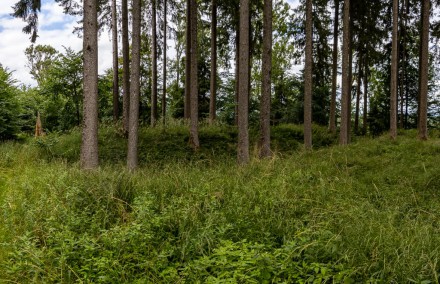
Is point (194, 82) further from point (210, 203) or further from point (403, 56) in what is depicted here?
point (403, 56)

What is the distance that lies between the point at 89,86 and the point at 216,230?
5694 millimetres

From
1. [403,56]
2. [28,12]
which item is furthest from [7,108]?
[403,56]

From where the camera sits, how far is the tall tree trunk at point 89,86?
7926mm

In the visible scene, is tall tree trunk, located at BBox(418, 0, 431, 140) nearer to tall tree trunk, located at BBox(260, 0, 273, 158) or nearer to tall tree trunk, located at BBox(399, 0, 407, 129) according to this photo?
tall tree trunk, located at BBox(260, 0, 273, 158)

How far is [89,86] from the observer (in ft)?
26.2

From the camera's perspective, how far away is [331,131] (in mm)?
18812

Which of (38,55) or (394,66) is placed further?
(38,55)

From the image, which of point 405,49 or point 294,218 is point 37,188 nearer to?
point 294,218

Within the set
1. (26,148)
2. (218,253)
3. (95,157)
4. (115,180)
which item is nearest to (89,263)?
(218,253)

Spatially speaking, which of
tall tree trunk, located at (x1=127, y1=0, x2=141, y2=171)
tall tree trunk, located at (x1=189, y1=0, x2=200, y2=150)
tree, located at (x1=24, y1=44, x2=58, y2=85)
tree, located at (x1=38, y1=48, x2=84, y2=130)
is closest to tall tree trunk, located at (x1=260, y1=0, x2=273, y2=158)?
tall tree trunk, located at (x1=189, y1=0, x2=200, y2=150)

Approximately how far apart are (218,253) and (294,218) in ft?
5.06

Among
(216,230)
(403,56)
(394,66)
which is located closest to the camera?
(216,230)

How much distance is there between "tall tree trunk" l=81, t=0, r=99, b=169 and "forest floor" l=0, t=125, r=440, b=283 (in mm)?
1463

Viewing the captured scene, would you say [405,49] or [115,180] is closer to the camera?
[115,180]
